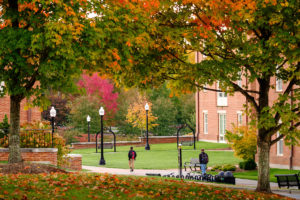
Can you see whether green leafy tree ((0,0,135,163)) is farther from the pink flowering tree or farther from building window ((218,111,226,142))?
the pink flowering tree

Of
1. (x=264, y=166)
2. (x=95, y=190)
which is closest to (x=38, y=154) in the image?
(x=95, y=190)

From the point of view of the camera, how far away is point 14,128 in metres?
15.7

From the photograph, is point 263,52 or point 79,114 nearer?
point 263,52

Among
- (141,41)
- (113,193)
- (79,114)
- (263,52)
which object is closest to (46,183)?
(113,193)

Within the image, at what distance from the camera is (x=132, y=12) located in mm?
13914

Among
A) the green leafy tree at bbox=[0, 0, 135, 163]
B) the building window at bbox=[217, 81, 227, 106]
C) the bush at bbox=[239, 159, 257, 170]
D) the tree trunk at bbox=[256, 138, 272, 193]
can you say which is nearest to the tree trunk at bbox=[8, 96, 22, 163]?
the green leafy tree at bbox=[0, 0, 135, 163]

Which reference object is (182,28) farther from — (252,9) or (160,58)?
(252,9)

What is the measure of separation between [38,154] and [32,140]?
80cm

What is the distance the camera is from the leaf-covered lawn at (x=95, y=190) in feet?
33.4

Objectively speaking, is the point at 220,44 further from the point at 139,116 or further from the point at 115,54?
the point at 139,116

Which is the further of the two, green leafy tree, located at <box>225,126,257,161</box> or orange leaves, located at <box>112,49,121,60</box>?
green leafy tree, located at <box>225,126,257,161</box>

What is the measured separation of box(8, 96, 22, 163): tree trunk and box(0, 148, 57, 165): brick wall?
141 inches

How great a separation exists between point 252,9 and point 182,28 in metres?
2.45

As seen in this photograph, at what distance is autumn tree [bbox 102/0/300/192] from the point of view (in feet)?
43.2
